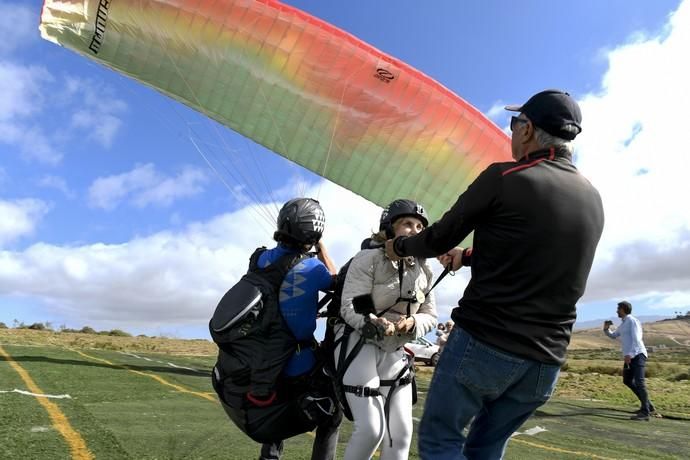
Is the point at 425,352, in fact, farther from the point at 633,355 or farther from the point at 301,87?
the point at 301,87

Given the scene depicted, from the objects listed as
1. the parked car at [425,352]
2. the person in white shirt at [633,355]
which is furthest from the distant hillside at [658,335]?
the person in white shirt at [633,355]

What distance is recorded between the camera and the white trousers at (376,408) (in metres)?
3.00

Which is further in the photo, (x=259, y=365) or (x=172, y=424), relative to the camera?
(x=172, y=424)

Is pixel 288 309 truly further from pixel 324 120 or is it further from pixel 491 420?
pixel 324 120

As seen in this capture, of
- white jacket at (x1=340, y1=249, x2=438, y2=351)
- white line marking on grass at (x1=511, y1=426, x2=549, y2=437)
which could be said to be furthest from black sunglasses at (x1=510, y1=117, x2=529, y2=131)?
white line marking on grass at (x1=511, y1=426, x2=549, y2=437)

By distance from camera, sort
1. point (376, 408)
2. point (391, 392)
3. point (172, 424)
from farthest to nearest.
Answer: point (172, 424) → point (391, 392) → point (376, 408)

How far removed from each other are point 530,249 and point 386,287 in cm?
132

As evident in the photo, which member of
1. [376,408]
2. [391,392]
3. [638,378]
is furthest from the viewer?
[638,378]

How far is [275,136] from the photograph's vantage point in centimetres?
1043

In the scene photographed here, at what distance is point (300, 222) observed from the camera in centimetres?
330

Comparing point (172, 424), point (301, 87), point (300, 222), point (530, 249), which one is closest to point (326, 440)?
point (300, 222)

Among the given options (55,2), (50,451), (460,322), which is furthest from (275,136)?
(460,322)

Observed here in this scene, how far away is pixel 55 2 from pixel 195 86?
2.52 meters

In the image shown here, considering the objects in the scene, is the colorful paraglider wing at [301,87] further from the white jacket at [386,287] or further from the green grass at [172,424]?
the white jacket at [386,287]
